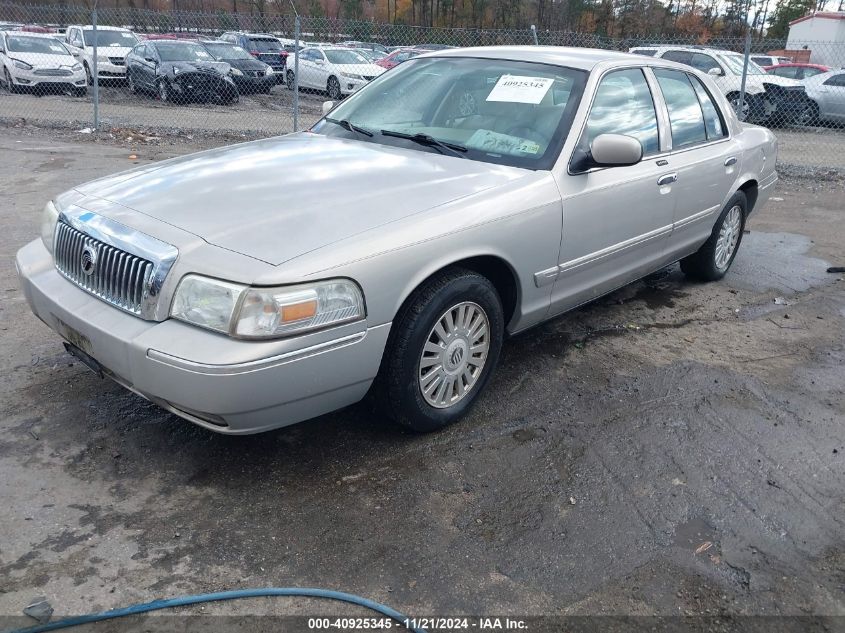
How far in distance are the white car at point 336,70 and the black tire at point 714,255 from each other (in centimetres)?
1478

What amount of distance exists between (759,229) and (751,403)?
14.9 ft

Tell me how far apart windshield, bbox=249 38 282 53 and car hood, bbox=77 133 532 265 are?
22412 millimetres

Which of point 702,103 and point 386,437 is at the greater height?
point 702,103

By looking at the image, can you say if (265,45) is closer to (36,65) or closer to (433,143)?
(36,65)

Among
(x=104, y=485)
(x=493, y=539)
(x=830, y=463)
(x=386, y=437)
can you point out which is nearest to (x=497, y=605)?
(x=493, y=539)

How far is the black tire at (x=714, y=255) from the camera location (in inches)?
226

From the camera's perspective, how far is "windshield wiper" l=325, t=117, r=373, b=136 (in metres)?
4.44

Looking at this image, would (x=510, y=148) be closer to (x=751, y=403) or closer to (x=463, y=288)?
(x=463, y=288)

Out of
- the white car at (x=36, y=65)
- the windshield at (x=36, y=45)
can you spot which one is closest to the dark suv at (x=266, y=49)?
the windshield at (x=36, y=45)

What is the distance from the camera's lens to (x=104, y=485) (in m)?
3.10

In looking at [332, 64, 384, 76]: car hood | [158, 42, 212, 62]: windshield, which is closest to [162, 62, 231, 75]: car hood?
[158, 42, 212, 62]: windshield

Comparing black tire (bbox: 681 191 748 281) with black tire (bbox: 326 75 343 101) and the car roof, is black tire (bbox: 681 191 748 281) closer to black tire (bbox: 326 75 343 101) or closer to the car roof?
the car roof

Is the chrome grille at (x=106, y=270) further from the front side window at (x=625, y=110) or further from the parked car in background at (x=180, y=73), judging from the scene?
the parked car in background at (x=180, y=73)

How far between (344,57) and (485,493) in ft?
62.1
